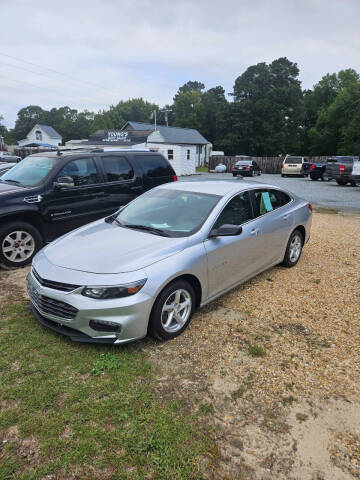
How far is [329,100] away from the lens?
5488cm

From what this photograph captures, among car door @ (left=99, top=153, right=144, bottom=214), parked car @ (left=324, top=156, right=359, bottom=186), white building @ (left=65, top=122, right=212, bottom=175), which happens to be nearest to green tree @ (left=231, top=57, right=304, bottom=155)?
white building @ (left=65, top=122, right=212, bottom=175)

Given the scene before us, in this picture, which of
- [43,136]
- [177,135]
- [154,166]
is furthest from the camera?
[43,136]

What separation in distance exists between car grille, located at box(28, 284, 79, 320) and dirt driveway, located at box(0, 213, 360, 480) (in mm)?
804

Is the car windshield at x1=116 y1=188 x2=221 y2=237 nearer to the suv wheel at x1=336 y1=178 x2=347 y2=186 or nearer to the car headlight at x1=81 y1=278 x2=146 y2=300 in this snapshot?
the car headlight at x1=81 y1=278 x2=146 y2=300

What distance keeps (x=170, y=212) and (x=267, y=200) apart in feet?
5.13

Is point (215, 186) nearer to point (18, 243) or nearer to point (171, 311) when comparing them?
point (171, 311)

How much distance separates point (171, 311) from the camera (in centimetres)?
344

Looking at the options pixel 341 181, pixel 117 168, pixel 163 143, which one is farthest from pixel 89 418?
pixel 163 143

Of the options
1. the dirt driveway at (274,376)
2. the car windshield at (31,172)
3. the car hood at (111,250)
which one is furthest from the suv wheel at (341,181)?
the car hood at (111,250)

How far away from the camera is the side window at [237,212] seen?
4087 millimetres

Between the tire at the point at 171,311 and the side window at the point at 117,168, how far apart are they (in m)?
3.82

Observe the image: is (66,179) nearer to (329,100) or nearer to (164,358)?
(164,358)

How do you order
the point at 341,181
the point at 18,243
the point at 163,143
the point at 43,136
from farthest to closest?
the point at 43,136
the point at 163,143
the point at 341,181
the point at 18,243

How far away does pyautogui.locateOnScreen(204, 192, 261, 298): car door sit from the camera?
12.6 ft
